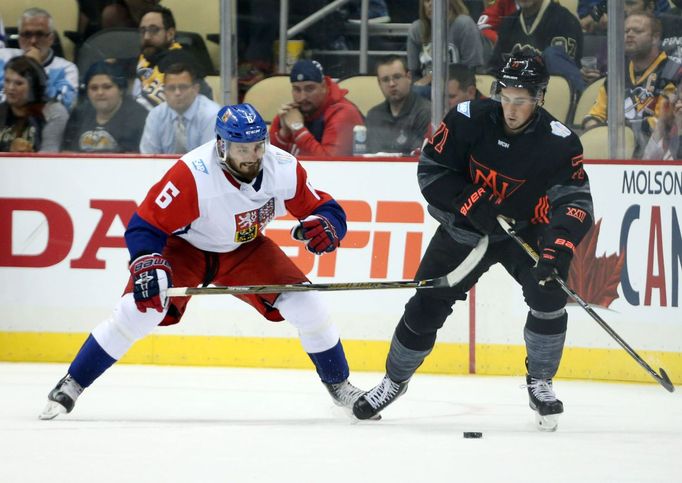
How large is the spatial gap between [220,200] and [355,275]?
1818mm

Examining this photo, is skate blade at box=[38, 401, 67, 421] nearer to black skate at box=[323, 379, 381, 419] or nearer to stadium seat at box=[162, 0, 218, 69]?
black skate at box=[323, 379, 381, 419]

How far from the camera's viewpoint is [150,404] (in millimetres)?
5254

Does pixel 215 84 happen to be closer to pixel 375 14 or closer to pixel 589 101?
pixel 375 14

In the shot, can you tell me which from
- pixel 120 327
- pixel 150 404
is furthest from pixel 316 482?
pixel 150 404

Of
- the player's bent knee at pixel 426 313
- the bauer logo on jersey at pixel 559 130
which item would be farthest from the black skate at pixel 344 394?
the bauer logo on jersey at pixel 559 130

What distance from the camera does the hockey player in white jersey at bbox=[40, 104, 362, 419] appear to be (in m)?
4.53

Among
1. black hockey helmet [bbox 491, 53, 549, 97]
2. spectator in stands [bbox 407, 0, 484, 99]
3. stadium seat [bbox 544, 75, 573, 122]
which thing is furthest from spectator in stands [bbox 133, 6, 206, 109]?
black hockey helmet [bbox 491, 53, 549, 97]

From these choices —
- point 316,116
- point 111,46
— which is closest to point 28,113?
point 111,46

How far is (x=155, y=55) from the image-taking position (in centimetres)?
666

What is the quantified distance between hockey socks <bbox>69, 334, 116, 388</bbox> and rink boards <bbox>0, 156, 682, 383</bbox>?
5.48 feet

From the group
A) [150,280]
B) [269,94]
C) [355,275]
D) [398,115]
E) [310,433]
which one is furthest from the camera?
[269,94]

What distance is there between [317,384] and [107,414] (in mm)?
1277

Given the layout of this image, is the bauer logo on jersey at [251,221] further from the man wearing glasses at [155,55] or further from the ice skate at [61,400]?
the man wearing glasses at [155,55]

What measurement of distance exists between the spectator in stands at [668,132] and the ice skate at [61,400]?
118 inches
